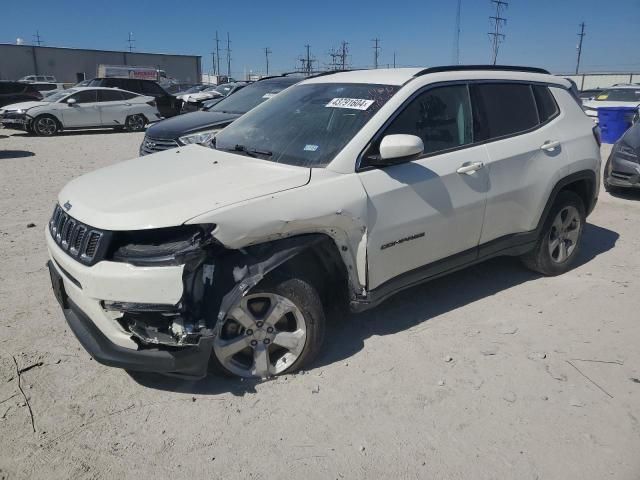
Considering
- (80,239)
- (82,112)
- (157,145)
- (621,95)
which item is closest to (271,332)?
(80,239)

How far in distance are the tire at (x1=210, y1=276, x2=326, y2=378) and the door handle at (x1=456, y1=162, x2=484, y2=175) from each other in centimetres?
142

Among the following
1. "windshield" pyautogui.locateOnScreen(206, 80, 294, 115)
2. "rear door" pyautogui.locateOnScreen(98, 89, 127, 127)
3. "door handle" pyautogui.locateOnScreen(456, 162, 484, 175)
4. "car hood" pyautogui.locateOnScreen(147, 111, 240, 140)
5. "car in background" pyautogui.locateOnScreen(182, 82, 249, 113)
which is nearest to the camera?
"door handle" pyautogui.locateOnScreen(456, 162, 484, 175)

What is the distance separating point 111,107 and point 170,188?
51.9ft

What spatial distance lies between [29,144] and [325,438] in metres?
14.2

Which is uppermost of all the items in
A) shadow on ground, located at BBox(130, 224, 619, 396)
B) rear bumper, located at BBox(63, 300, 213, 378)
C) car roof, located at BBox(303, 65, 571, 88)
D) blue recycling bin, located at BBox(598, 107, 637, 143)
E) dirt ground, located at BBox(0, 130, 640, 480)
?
car roof, located at BBox(303, 65, 571, 88)

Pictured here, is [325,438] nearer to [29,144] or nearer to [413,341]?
[413,341]

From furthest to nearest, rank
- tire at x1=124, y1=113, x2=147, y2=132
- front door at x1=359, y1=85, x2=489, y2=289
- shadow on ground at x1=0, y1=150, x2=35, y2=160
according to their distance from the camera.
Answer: tire at x1=124, y1=113, x2=147, y2=132 < shadow on ground at x1=0, y1=150, x2=35, y2=160 < front door at x1=359, y1=85, x2=489, y2=289

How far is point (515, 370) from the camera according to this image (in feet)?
10.7

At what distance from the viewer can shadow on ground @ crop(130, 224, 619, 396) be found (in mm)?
3072

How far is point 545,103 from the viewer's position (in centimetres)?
447

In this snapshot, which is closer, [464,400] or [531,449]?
[531,449]

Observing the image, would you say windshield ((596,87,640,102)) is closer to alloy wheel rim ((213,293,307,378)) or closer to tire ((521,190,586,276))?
tire ((521,190,586,276))

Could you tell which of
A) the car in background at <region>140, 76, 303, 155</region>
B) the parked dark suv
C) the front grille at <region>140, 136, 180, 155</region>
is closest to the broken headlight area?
the car in background at <region>140, 76, 303, 155</region>

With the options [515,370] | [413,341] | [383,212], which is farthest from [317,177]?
[515,370]
